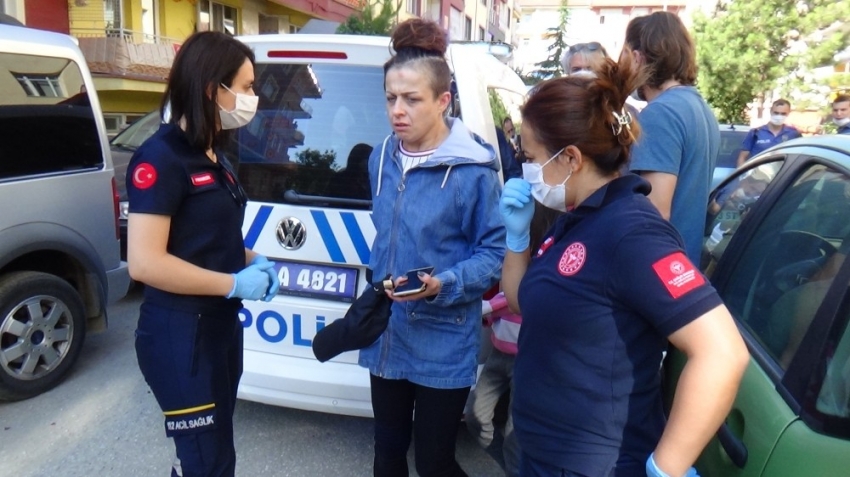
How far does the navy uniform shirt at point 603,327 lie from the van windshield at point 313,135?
4.87 ft

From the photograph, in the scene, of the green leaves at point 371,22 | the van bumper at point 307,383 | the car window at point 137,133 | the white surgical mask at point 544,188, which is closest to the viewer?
the white surgical mask at point 544,188

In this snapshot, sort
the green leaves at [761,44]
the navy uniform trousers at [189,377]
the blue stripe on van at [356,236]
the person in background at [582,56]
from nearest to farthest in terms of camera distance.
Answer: the navy uniform trousers at [189,377] → the blue stripe on van at [356,236] → the person in background at [582,56] → the green leaves at [761,44]

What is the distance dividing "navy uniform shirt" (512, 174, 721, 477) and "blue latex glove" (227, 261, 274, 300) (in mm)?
831

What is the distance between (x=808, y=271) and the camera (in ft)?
5.95

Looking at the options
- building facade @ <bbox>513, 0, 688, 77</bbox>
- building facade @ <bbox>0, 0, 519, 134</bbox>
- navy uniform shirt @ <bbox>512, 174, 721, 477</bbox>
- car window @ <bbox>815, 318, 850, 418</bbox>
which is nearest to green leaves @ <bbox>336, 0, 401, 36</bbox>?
building facade @ <bbox>0, 0, 519, 134</bbox>

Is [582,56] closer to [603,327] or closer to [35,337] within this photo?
[603,327]

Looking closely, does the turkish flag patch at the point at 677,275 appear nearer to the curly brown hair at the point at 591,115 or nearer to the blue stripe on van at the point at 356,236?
the curly brown hair at the point at 591,115

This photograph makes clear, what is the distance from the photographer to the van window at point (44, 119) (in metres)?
3.68

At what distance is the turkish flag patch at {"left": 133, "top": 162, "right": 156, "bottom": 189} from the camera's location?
1.80 m

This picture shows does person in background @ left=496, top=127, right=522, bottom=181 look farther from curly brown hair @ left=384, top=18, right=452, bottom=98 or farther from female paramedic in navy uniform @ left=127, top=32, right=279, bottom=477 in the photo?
female paramedic in navy uniform @ left=127, top=32, right=279, bottom=477

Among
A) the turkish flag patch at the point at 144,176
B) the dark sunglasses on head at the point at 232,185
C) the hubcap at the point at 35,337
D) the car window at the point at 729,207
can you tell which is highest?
the turkish flag patch at the point at 144,176

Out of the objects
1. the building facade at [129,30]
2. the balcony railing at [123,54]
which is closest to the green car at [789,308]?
the building facade at [129,30]

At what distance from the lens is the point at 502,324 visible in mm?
2742

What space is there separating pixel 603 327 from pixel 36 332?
12.0 feet
